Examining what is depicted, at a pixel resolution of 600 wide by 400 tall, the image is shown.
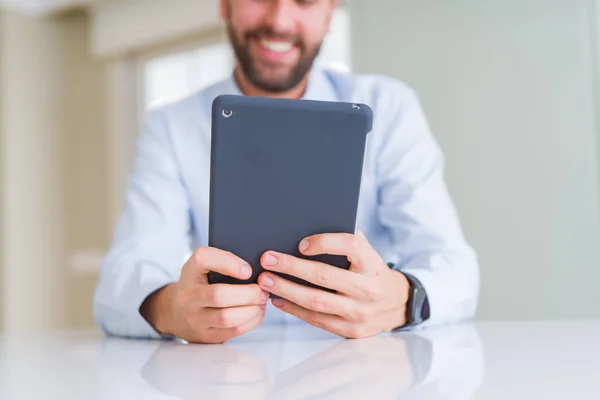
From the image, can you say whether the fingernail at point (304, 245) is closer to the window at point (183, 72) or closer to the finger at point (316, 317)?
the finger at point (316, 317)

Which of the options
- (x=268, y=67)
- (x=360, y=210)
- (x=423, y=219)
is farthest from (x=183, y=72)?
(x=423, y=219)

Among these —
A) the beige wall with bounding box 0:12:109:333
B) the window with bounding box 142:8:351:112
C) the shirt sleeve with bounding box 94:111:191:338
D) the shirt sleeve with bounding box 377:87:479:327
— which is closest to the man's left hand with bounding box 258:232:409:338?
the shirt sleeve with bounding box 377:87:479:327

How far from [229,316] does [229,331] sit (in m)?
0.04

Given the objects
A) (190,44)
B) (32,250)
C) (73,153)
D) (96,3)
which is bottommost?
(32,250)

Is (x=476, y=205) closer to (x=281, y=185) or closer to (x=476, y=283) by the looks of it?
(x=476, y=283)

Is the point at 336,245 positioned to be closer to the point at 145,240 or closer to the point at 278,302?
the point at 278,302

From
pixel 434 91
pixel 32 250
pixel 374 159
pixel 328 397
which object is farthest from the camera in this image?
pixel 32 250

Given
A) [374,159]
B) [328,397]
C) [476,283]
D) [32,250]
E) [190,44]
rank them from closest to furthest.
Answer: [328,397] → [476,283] → [374,159] → [190,44] → [32,250]

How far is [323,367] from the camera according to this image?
25.4 inches

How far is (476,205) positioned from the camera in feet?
6.53

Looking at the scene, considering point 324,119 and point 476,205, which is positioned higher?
point 324,119

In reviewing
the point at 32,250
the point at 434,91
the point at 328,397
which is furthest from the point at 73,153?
the point at 328,397

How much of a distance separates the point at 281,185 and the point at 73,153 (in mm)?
3295

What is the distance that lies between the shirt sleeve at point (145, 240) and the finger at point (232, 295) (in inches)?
9.1
